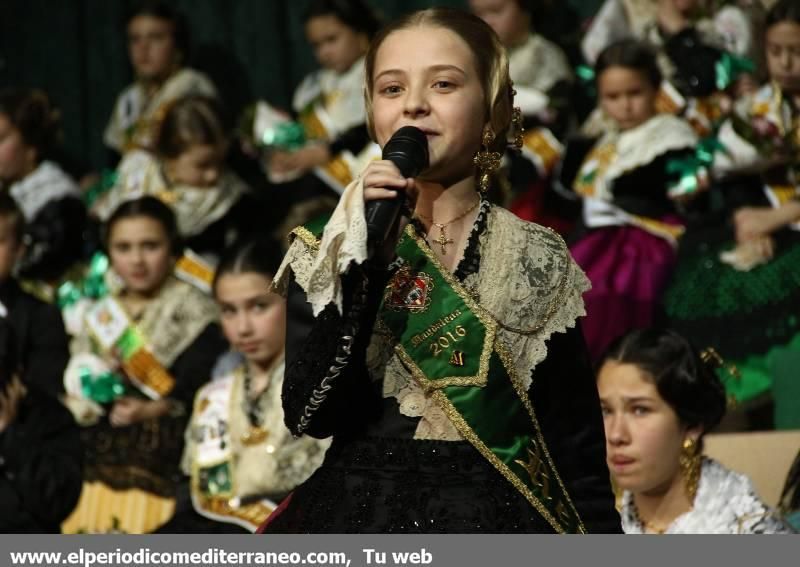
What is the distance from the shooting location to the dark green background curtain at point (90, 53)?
612 cm

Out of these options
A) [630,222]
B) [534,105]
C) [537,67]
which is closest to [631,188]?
[630,222]

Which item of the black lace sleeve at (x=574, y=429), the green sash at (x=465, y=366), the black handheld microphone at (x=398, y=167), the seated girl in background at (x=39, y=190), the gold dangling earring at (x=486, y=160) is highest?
the black handheld microphone at (x=398, y=167)

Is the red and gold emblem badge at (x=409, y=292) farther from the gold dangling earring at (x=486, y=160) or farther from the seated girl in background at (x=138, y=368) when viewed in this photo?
the seated girl in background at (x=138, y=368)

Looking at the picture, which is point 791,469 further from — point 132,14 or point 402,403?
point 132,14

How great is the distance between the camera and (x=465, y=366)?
1896 mm

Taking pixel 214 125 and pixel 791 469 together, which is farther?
pixel 214 125

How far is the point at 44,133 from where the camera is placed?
571cm

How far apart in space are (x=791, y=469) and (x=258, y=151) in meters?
2.93

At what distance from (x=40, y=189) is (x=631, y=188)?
8.17 feet

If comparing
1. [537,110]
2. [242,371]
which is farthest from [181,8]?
[242,371]

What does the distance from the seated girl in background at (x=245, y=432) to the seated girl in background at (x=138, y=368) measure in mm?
452

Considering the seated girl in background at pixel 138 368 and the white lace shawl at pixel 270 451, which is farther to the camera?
the seated girl in background at pixel 138 368

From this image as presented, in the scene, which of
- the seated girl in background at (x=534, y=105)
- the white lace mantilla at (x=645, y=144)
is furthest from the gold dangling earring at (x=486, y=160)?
the seated girl in background at (x=534, y=105)

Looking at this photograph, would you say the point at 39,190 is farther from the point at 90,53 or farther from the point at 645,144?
the point at 645,144
